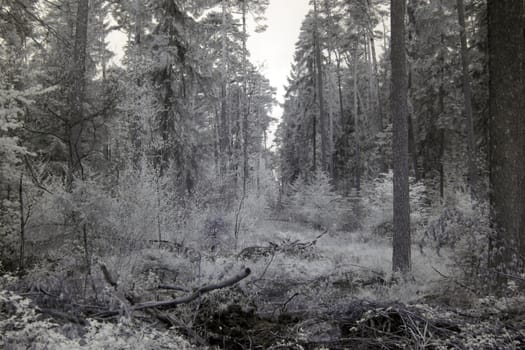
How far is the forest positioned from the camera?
3.69 metres

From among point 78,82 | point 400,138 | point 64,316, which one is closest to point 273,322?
point 64,316

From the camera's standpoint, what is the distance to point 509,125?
5.85 metres

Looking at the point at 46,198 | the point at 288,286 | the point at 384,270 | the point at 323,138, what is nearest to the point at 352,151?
the point at 323,138

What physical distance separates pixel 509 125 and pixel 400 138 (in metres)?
2.70

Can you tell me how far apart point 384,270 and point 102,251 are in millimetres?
6697

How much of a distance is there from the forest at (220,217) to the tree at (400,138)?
45 millimetres

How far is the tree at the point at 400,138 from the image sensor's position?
27.5 feet

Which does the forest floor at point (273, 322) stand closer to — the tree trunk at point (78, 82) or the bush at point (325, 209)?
the tree trunk at point (78, 82)

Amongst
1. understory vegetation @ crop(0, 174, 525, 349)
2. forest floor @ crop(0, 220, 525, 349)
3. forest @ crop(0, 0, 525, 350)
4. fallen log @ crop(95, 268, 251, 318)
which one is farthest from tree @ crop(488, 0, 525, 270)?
fallen log @ crop(95, 268, 251, 318)

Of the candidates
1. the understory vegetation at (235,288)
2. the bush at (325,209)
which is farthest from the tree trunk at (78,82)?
the bush at (325,209)

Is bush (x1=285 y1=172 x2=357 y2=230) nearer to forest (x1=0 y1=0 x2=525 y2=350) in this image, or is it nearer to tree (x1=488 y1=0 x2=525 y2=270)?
forest (x1=0 y1=0 x2=525 y2=350)

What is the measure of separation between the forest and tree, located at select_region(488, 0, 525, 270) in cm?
2

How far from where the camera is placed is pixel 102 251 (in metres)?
7.20

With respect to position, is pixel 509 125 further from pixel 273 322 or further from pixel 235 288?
pixel 235 288
